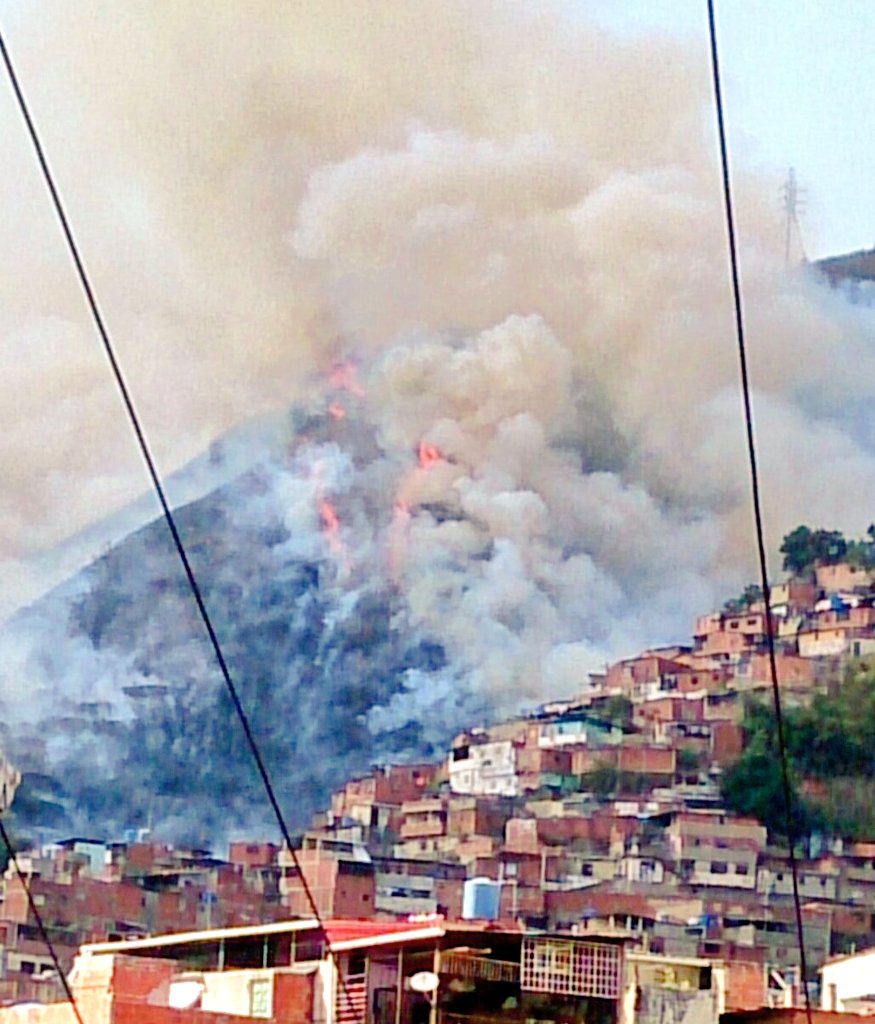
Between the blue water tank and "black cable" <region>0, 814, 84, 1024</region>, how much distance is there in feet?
5.51

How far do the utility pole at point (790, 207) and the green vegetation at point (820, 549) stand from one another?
1.23 metres

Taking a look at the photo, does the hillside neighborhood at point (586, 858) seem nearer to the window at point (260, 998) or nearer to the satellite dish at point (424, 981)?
the window at point (260, 998)

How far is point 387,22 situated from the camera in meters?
8.06

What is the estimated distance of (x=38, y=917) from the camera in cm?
789

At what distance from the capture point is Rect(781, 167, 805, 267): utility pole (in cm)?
786

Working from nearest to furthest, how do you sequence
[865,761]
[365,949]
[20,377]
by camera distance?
[365,949] → [865,761] → [20,377]

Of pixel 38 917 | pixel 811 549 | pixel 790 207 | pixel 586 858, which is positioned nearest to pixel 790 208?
pixel 790 207

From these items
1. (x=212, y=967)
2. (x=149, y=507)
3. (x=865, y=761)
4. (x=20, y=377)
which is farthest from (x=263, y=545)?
(x=865, y=761)

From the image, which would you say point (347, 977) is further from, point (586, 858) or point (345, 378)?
point (345, 378)

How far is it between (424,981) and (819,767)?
227 centimetres

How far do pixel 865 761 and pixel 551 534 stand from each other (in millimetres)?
1807

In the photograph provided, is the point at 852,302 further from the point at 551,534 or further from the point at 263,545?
the point at 263,545

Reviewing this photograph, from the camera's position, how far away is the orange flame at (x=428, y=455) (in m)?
8.45

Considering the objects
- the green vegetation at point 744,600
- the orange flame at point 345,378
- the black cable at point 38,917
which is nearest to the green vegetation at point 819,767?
the green vegetation at point 744,600
